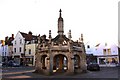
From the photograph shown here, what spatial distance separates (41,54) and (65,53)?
3.69 meters

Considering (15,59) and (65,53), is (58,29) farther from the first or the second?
(15,59)

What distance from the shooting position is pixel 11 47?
76250 mm

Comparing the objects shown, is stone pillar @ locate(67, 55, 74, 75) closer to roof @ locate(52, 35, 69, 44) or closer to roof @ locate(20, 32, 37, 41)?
roof @ locate(52, 35, 69, 44)

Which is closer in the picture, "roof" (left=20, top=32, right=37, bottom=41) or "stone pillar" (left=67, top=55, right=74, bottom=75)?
"stone pillar" (left=67, top=55, right=74, bottom=75)

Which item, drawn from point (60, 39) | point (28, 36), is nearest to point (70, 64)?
point (60, 39)

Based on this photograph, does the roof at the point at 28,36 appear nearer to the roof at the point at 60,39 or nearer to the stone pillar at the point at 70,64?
the roof at the point at 60,39

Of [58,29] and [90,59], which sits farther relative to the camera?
[90,59]

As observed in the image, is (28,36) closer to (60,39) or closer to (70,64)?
(60,39)

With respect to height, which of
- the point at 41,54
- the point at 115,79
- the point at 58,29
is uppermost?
the point at 58,29

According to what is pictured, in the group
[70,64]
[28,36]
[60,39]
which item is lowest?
[70,64]

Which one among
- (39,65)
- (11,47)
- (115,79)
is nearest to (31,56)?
(11,47)

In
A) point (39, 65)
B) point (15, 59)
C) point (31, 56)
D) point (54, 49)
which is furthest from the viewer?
point (15, 59)

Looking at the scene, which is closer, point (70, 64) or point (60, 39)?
point (70, 64)

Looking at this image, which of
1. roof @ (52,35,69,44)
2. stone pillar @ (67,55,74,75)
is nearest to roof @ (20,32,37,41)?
roof @ (52,35,69,44)
